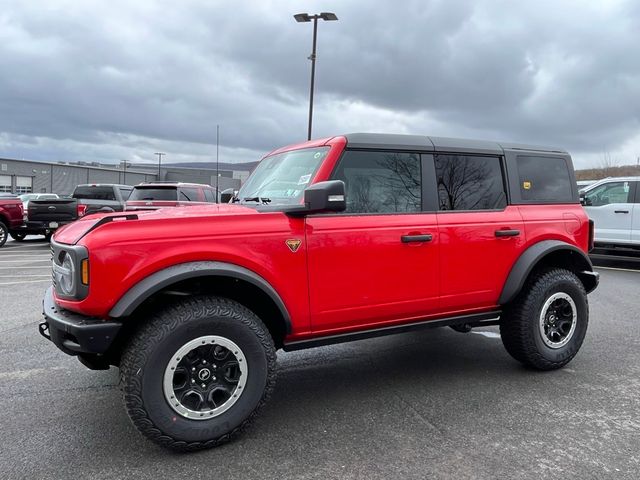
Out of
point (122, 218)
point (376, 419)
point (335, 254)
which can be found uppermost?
point (122, 218)

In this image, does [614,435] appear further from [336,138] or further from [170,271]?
[170,271]

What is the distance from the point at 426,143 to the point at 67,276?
270 cm

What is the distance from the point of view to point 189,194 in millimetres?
12359

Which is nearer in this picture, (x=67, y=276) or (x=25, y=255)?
(x=67, y=276)

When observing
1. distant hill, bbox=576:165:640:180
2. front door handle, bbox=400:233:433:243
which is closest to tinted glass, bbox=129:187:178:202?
front door handle, bbox=400:233:433:243

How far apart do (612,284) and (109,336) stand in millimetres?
8739

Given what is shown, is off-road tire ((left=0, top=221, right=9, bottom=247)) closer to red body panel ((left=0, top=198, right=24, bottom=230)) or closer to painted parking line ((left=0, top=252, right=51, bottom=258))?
red body panel ((left=0, top=198, right=24, bottom=230))

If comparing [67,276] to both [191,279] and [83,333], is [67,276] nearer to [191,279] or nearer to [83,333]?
[83,333]

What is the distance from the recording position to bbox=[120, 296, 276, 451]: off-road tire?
110 inches

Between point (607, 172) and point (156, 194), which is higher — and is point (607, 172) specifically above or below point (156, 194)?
above

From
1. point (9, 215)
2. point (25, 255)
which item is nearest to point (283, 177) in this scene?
point (25, 255)

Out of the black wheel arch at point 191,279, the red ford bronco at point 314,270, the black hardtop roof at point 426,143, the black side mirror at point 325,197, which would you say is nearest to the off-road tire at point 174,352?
the red ford bronco at point 314,270

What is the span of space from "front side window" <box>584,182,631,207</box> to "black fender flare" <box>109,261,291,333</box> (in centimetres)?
1027

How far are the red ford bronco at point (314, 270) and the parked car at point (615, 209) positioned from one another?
729 centimetres
